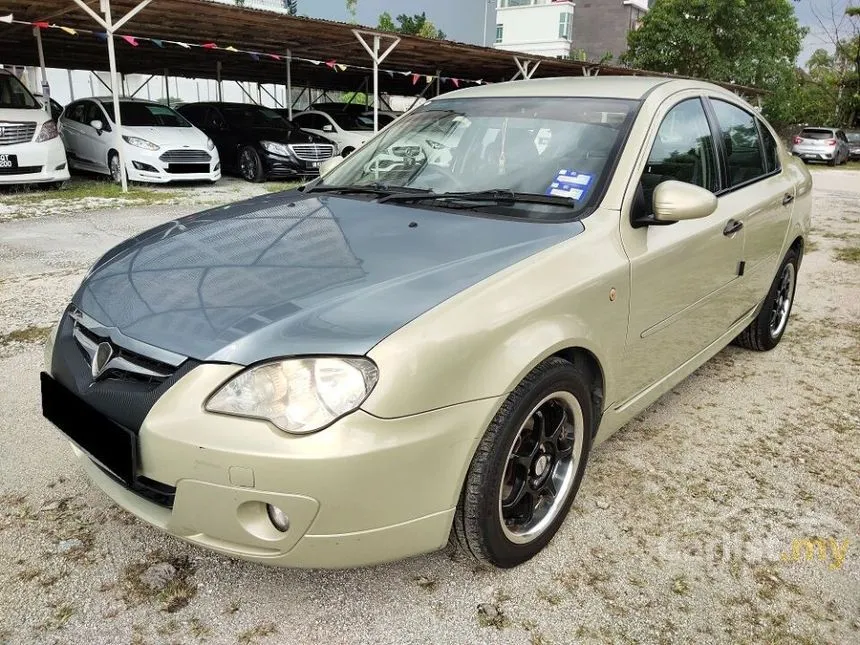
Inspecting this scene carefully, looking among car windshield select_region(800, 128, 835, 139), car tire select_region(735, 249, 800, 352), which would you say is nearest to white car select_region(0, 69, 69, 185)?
car tire select_region(735, 249, 800, 352)

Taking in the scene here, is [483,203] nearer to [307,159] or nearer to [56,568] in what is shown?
[56,568]

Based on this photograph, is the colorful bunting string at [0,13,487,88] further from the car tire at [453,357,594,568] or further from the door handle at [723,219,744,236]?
the car tire at [453,357,594,568]

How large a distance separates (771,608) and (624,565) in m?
0.45

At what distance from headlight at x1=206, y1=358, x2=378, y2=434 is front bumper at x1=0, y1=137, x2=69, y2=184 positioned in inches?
405

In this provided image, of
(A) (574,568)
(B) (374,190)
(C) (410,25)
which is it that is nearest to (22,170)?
(B) (374,190)

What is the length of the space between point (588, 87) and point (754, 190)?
1.15m

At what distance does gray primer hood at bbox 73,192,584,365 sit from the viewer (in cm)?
191

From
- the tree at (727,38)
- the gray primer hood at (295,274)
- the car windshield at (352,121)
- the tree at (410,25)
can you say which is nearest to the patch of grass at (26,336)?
the gray primer hood at (295,274)

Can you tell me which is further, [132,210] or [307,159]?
[307,159]

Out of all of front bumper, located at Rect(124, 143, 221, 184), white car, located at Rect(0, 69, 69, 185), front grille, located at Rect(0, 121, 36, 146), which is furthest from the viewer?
front bumper, located at Rect(124, 143, 221, 184)

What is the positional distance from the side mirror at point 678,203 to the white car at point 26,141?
1033cm

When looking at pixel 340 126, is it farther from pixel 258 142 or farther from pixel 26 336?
pixel 26 336

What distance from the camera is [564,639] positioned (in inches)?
80.6

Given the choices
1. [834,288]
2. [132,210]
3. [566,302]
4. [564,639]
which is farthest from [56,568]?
[132,210]
